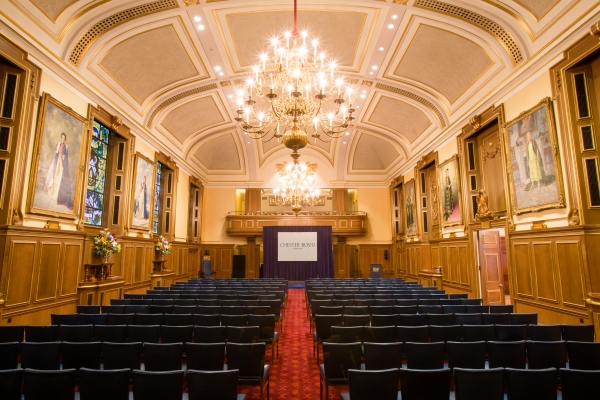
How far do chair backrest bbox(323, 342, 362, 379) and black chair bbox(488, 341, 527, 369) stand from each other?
139 cm

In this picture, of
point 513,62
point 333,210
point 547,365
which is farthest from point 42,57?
point 333,210

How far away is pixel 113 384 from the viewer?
8.41ft

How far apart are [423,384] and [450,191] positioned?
10.8m

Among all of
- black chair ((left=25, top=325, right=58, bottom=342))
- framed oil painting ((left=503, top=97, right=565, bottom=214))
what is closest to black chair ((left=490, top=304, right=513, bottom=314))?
framed oil painting ((left=503, top=97, right=565, bottom=214))

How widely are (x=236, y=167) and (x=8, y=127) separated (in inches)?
554

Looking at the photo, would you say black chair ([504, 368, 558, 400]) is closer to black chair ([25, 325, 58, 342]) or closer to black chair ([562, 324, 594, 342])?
black chair ([562, 324, 594, 342])

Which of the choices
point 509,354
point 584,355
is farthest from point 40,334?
point 584,355

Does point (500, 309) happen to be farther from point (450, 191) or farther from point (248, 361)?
point (450, 191)

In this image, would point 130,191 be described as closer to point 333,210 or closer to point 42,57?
point 42,57

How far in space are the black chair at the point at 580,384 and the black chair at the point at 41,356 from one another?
14.8 ft

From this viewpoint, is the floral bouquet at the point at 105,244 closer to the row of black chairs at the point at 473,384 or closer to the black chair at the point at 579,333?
the row of black chairs at the point at 473,384

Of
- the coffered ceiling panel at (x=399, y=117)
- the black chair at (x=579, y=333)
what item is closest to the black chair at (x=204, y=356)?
the black chair at (x=579, y=333)

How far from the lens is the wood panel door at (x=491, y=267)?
10.2 m

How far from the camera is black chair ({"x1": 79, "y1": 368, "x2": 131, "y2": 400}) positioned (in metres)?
2.55
